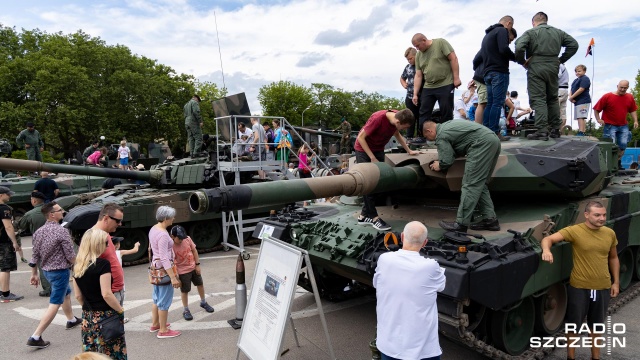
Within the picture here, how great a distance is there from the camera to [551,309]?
6.18 meters

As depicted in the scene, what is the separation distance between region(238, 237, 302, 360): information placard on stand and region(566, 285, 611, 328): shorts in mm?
3067

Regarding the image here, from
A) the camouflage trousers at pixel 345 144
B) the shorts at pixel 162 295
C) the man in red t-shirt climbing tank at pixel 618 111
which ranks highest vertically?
the man in red t-shirt climbing tank at pixel 618 111

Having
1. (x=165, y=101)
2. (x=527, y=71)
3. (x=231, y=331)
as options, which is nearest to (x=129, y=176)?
(x=231, y=331)

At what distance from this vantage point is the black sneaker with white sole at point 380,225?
18.8 feet

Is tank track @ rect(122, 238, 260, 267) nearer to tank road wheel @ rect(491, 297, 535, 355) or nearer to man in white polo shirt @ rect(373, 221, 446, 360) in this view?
tank road wheel @ rect(491, 297, 535, 355)

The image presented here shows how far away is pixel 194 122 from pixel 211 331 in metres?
7.93

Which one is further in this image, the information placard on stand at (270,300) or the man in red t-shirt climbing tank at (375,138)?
the man in red t-shirt climbing tank at (375,138)

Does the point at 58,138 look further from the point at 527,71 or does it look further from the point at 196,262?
the point at 527,71

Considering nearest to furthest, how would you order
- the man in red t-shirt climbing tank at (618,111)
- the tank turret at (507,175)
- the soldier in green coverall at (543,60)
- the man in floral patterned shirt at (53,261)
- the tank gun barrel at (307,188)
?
1. the tank gun barrel at (307,188)
2. the tank turret at (507,175)
3. the man in floral patterned shirt at (53,261)
4. the soldier in green coverall at (543,60)
5. the man in red t-shirt climbing tank at (618,111)

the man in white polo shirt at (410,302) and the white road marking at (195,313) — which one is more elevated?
the man in white polo shirt at (410,302)

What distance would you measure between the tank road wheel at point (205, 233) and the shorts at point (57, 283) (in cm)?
540


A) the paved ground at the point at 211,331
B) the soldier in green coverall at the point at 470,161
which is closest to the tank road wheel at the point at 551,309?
the paved ground at the point at 211,331

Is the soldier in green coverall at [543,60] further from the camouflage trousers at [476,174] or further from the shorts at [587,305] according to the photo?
the shorts at [587,305]

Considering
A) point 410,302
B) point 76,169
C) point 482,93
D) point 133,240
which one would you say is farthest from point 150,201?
point 410,302
